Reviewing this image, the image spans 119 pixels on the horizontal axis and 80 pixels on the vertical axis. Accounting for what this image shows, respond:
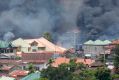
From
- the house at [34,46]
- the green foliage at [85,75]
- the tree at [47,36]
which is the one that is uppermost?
the tree at [47,36]

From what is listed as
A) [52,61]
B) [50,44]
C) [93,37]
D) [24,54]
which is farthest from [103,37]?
[52,61]

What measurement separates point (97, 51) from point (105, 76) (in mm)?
11529

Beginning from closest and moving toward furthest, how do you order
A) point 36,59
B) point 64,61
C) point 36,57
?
point 64,61
point 36,59
point 36,57

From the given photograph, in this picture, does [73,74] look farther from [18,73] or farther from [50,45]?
[50,45]

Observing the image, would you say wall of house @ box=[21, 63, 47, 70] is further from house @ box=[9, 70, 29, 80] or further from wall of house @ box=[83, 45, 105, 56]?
wall of house @ box=[83, 45, 105, 56]

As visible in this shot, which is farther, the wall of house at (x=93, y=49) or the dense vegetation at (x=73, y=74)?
the wall of house at (x=93, y=49)

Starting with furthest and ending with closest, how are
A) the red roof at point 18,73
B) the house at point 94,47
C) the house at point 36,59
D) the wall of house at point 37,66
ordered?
1. the house at point 94,47
2. the house at point 36,59
3. the wall of house at point 37,66
4. the red roof at point 18,73

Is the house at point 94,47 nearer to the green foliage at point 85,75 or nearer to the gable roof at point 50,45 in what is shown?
the gable roof at point 50,45

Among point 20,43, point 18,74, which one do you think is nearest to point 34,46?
point 20,43

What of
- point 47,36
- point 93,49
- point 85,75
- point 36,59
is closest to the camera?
point 85,75

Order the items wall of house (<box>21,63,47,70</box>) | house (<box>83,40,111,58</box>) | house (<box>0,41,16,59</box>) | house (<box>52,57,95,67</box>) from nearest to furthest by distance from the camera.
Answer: house (<box>52,57,95,67</box>) → wall of house (<box>21,63,47,70</box>) → house (<box>83,40,111,58</box>) → house (<box>0,41,16,59</box>)

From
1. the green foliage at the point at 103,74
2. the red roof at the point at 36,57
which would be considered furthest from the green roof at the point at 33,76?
the red roof at the point at 36,57

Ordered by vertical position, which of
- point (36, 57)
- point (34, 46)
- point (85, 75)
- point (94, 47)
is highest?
point (34, 46)

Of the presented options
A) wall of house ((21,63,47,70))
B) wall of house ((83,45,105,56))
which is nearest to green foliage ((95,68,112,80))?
wall of house ((21,63,47,70))
